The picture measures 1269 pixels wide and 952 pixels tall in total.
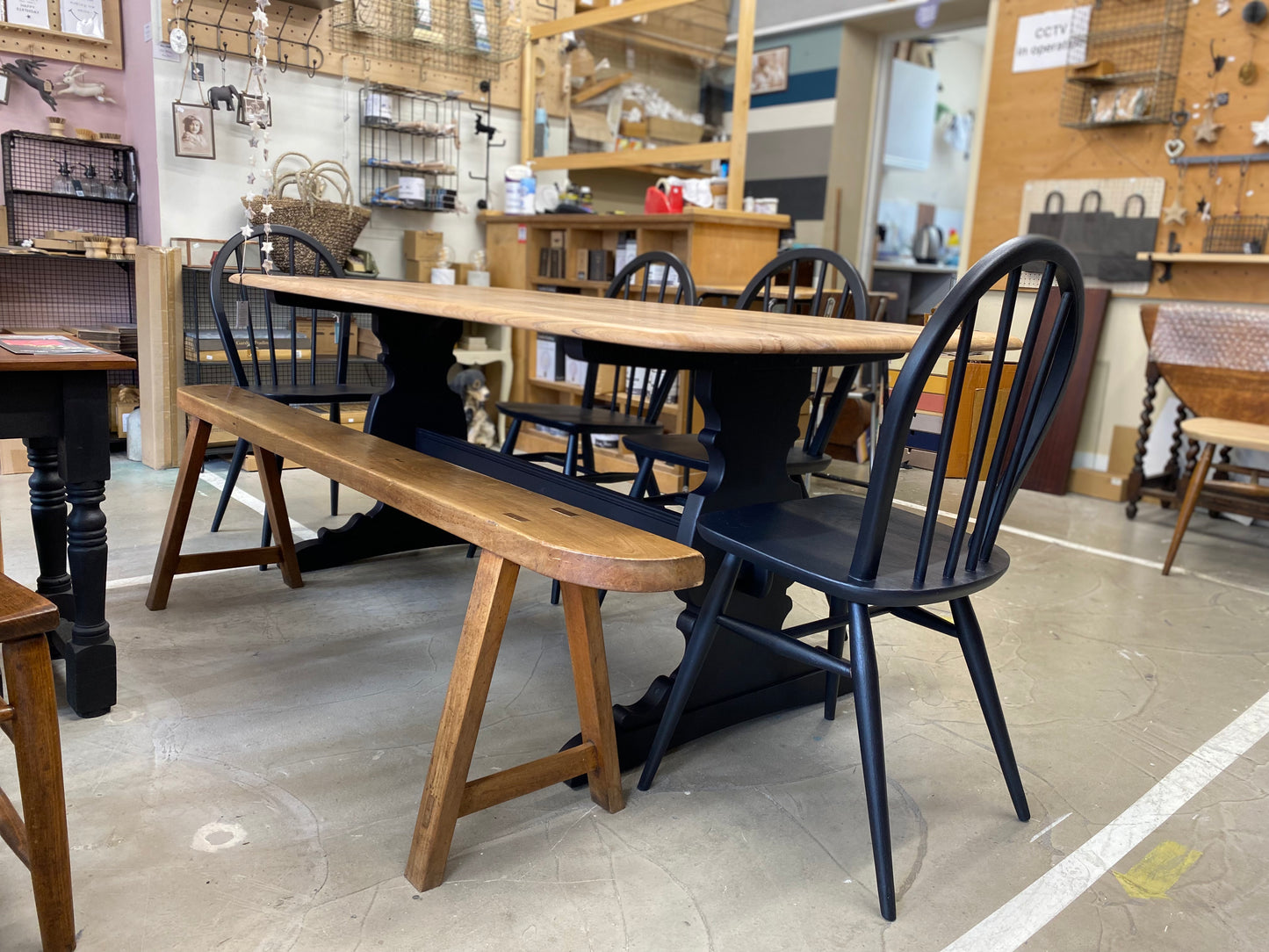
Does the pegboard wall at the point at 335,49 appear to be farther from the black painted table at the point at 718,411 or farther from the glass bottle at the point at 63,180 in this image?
the black painted table at the point at 718,411

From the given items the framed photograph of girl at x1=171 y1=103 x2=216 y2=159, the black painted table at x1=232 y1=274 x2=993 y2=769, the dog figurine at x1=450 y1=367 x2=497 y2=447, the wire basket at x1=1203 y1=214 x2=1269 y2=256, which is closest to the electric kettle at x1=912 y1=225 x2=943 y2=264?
the wire basket at x1=1203 y1=214 x2=1269 y2=256

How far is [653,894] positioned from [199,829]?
2.35 feet

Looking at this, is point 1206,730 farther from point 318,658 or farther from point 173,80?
point 173,80

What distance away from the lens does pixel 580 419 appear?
109 inches

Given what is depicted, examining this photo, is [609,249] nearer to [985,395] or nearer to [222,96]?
[222,96]

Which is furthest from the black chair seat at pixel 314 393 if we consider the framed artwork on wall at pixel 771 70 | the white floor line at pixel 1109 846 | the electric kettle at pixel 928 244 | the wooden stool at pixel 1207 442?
the electric kettle at pixel 928 244

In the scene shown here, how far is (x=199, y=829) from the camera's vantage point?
1.49 meters

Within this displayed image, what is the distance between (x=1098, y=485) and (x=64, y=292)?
16.0 feet

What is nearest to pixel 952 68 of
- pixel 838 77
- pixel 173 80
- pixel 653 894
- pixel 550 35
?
pixel 838 77

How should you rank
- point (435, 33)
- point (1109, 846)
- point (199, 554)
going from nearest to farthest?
1. point (1109, 846)
2. point (199, 554)
3. point (435, 33)

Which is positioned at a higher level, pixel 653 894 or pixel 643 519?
pixel 643 519

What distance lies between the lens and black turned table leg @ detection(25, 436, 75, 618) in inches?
73.0

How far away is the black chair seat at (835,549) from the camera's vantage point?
4.45ft

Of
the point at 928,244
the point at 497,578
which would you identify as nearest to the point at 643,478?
the point at 497,578
